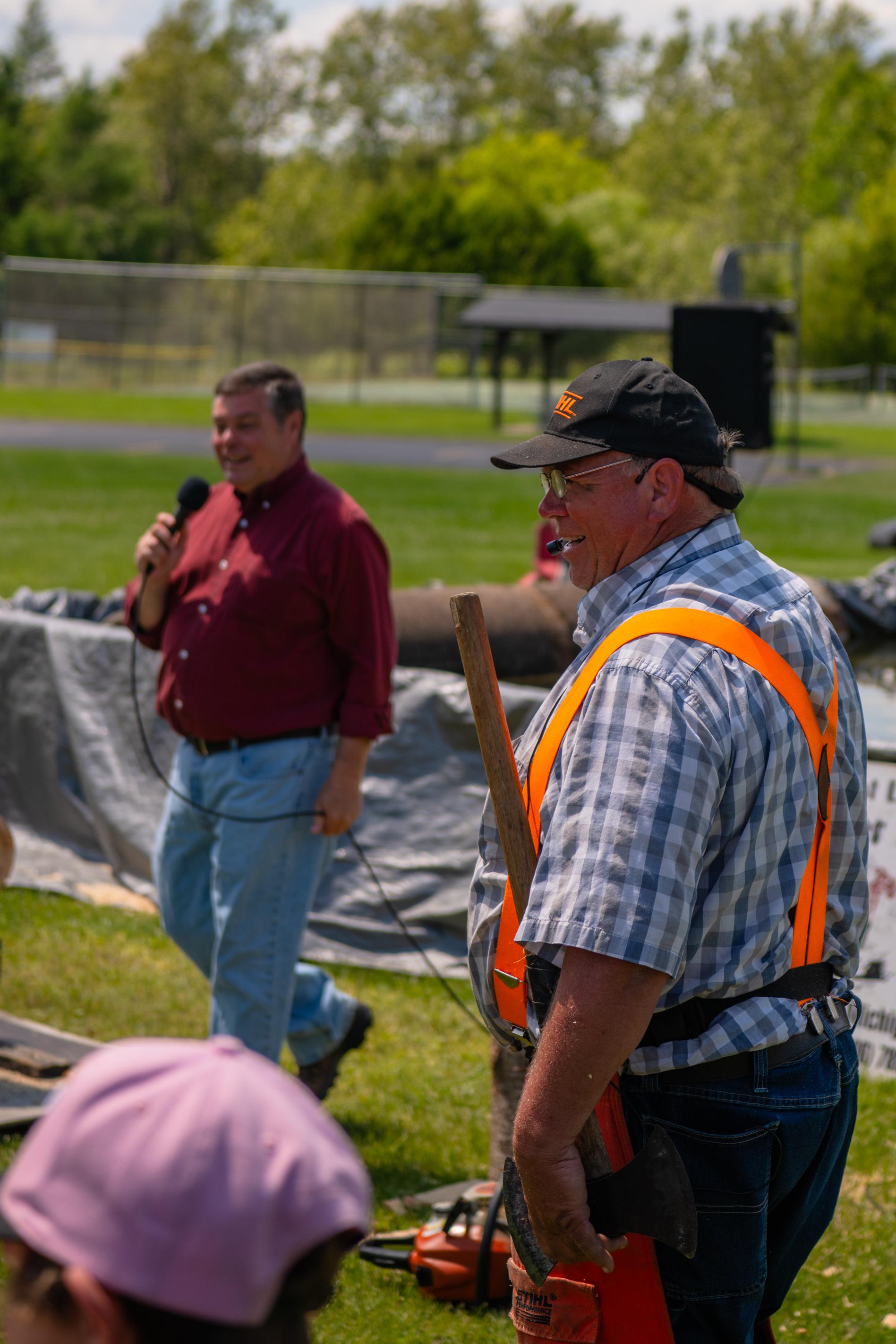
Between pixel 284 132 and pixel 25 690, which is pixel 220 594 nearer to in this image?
pixel 25 690

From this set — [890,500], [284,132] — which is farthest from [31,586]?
[284,132]

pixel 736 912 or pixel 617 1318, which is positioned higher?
pixel 736 912

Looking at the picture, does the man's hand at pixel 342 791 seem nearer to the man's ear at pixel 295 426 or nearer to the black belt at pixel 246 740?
the black belt at pixel 246 740

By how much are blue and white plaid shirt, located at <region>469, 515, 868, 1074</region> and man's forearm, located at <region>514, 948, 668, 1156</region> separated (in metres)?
0.04

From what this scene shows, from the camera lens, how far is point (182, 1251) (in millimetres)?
1138

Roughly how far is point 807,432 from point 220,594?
39.6 metres

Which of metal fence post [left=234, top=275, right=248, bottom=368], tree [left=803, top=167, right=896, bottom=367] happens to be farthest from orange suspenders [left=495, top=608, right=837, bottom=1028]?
tree [left=803, top=167, right=896, bottom=367]

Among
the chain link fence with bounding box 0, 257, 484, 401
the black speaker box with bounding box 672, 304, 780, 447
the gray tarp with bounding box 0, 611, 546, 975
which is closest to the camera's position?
the gray tarp with bounding box 0, 611, 546, 975

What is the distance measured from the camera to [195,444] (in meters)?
32.0

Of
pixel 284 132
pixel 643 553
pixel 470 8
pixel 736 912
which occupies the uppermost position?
pixel 470 8

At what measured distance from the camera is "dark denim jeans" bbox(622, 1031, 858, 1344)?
2328mm

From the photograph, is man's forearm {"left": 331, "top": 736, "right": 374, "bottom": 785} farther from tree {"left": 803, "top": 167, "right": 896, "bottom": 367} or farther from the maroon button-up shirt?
tree {"left": 803, "top": 167, "right": 896, "bottom": 367}

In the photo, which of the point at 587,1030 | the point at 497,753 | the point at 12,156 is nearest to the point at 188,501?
the point at 497,753

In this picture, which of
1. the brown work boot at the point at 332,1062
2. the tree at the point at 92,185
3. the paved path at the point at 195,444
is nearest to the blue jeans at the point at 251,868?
the brown work boot at the point at 332,1062
